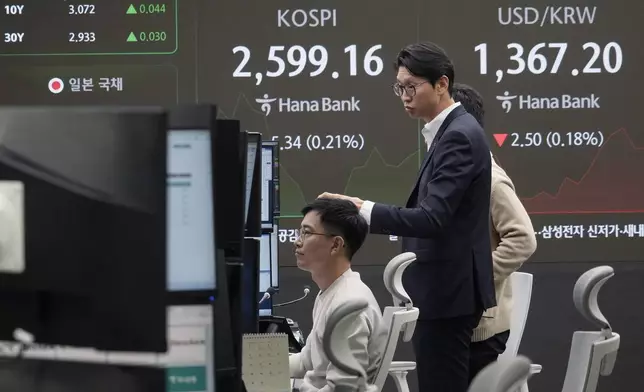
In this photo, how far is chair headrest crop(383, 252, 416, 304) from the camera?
2.68 meters

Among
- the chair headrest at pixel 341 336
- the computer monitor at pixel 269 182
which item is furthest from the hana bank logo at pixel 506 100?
the chair headrest at pixel 341 336

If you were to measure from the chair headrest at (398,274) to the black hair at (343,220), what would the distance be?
0.15 meters

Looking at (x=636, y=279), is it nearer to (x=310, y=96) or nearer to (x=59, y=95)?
(x=310, y=96)

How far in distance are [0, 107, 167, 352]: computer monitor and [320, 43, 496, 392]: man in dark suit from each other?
1518 millimetres

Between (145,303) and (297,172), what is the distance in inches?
152

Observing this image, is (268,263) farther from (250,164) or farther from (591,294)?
(591,294)

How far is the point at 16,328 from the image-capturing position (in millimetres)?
1262

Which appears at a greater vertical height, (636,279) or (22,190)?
(22,190)

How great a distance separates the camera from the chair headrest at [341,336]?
1768 mm

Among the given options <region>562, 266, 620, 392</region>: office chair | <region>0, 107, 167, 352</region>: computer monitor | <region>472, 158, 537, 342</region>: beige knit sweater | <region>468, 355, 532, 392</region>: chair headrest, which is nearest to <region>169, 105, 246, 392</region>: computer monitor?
<region>0, 107, 167, 352</region>: computer monitor

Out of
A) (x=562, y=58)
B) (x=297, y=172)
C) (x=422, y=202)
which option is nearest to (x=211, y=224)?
(x=422, y=202)

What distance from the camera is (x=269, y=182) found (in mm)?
3436

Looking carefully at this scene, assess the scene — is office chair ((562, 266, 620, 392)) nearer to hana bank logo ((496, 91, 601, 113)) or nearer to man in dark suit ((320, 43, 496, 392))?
man in dark suit ((320, 43, 496, 392))

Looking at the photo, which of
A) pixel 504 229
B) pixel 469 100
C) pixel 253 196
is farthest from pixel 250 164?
pixel 504 229
